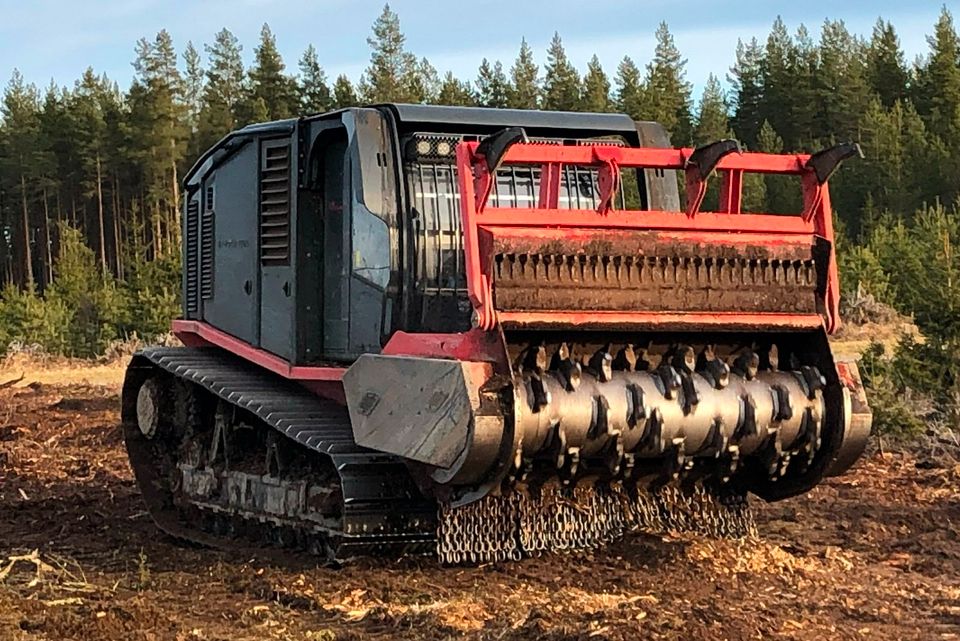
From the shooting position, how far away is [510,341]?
6.64m

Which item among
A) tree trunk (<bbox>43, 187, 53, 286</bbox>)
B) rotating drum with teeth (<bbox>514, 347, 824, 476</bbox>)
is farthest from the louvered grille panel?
tree trunk (<bbox>43, 187, 53, 286</bbox>)

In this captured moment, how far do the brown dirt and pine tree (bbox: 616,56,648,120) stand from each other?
4453 cm

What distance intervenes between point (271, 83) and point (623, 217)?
2325 inches

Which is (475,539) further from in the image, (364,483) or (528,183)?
(528,183)

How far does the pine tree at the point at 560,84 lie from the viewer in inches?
2628

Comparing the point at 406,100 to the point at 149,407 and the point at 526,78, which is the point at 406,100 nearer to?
the point at 526,78

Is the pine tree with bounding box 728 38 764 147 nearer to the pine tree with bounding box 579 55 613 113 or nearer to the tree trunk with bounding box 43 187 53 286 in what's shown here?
the pine tree with bounding box 579 55 613 113

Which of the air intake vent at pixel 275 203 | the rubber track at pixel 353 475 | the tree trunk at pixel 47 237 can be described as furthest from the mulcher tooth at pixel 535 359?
the tree trunk at pixel 47 237

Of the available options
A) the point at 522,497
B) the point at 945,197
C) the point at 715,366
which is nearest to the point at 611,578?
the point at 522,497

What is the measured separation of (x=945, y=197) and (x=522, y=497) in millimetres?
44450

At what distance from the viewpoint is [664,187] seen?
29.0 feet

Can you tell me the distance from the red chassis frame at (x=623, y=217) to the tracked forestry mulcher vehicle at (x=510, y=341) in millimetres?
12

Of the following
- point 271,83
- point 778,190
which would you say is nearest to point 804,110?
point 778,190

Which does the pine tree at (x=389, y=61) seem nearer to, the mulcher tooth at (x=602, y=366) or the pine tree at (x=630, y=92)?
the pine tree at (x=630, y=92)
